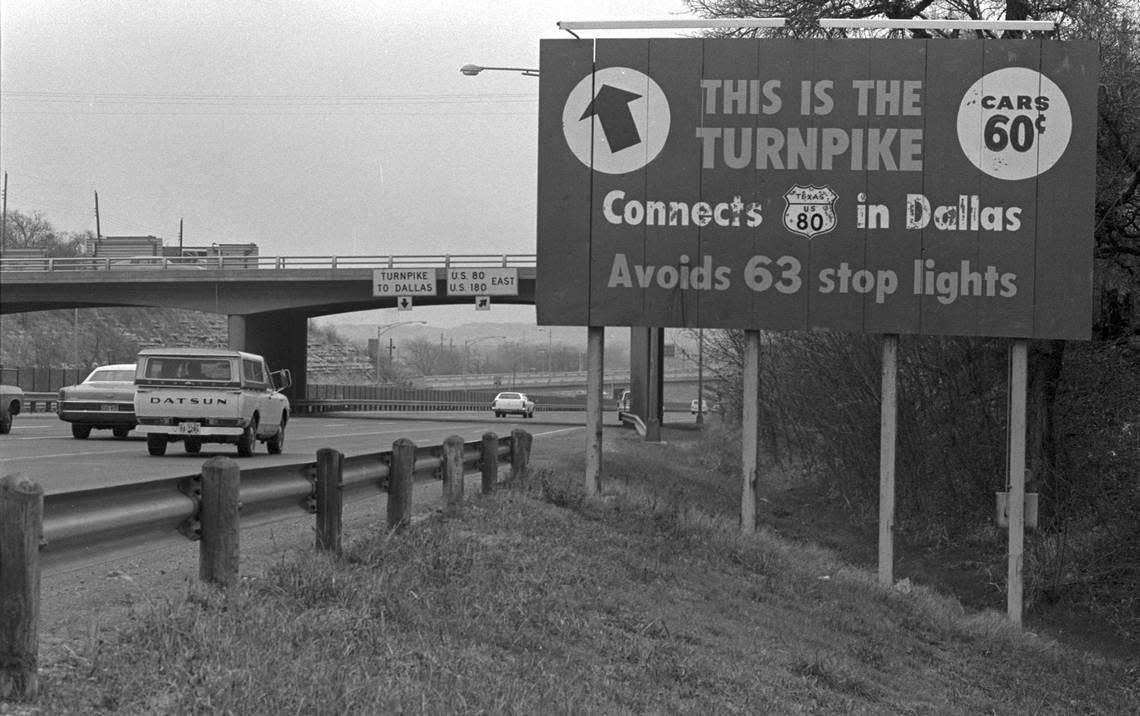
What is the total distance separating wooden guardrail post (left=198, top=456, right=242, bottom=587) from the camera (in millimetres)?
7469

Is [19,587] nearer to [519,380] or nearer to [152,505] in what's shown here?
[152,505]

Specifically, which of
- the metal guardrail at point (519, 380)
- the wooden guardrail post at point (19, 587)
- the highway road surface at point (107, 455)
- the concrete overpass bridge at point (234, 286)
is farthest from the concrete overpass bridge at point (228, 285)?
the metal guardrail at point (519, 380)

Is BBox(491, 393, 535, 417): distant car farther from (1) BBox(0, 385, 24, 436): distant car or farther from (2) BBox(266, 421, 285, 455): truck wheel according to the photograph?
(2) BBox(266, 421, 285, 455): truck wheel

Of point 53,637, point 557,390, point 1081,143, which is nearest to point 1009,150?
point 1081,143

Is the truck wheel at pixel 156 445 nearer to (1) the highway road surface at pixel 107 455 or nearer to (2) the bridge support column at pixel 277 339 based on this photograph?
(1) the highway road surface at pixel 107 455

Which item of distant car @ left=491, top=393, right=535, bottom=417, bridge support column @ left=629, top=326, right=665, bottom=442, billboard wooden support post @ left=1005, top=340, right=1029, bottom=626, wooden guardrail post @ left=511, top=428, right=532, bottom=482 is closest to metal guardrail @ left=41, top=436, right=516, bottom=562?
wooden guardrail post @ left=511, top=428, right=532, bottom=482

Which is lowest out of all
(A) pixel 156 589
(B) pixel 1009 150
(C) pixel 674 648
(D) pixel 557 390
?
(D) pixel 557 390

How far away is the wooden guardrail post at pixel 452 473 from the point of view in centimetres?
1255

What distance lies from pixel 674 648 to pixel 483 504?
166 inches

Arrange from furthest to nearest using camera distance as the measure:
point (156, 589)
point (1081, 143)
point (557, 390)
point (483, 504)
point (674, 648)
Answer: point (557, 390), point (1081, 143), point (483, 504), point (674, 648), point (156, 589)

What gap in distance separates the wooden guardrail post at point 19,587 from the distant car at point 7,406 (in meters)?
24.9

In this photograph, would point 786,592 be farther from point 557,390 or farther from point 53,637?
point 557,390

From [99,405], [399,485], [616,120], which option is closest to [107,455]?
[99,405]

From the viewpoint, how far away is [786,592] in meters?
13.8
